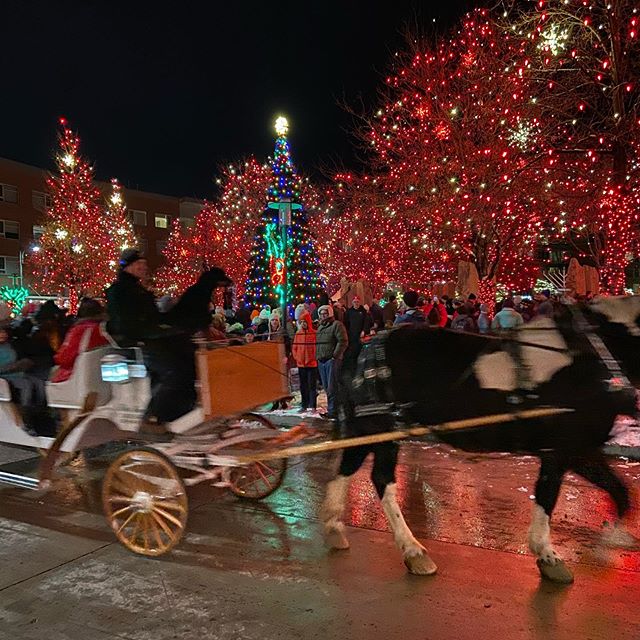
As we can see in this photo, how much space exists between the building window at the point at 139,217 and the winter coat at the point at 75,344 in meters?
54.5

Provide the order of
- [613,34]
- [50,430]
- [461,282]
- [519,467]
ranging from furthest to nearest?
1. [461,282]
2. [613,34]
3. [519,467]
4. [50,430]

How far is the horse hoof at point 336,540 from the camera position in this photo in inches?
174

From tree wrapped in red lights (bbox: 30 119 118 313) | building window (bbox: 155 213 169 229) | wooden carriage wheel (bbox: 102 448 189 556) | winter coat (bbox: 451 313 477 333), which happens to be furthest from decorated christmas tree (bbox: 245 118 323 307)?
building window (bbox: 155 213 169 229)

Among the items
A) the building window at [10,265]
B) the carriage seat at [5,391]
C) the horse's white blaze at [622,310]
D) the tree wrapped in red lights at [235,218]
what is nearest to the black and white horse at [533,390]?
the horse's white blaze at [622,310]

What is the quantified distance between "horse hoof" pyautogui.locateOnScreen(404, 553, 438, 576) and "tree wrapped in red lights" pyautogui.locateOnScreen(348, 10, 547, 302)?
1113 cm

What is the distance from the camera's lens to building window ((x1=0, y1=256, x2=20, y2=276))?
4497cm

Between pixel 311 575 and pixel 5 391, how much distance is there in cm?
396

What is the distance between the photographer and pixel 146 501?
14.6 feet

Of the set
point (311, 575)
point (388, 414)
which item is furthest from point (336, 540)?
point (388, 414)

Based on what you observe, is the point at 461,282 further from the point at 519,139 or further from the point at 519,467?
the point at 519,467

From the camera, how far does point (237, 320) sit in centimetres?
1728

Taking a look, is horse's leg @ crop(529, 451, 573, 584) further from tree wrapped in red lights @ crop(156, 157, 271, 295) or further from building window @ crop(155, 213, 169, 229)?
building window @ crop(155, 213, 169, 229)

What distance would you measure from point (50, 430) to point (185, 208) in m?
57.9

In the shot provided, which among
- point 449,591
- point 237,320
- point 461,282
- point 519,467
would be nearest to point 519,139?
point 461,282
